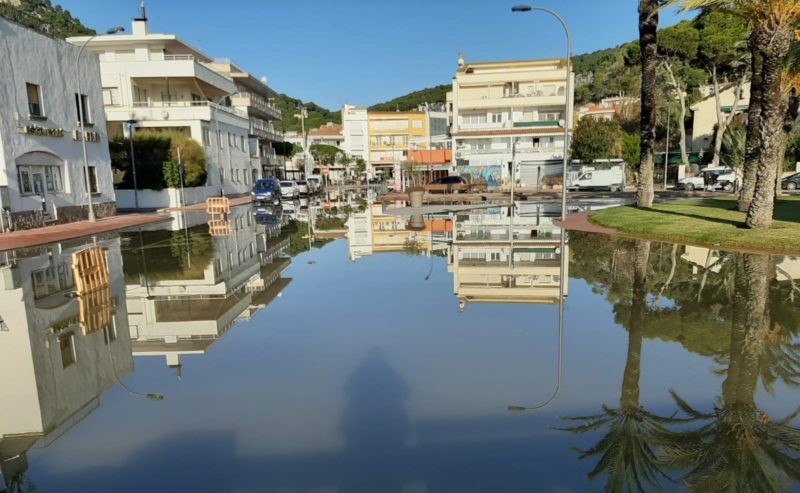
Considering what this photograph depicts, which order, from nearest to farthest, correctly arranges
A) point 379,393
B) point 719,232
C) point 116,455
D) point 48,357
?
1. point 116,455
2. point 379,393
3. point 48,357
4. point 719,232

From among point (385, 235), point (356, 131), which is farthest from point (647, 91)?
point (356, 131)

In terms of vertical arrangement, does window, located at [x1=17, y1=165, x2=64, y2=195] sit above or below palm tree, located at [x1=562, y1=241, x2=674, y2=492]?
above

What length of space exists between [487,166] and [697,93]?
2680cm

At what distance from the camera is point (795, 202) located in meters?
24.5

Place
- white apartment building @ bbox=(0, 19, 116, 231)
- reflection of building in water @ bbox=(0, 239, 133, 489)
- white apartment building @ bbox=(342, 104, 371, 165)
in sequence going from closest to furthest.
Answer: reflection of building in water @ bbox=(0, 239, 133, 489) < white apartment building @ bbox=(0, 19, 116, 231) < white apartment building @ bbox=(342, 104, 371, 165)

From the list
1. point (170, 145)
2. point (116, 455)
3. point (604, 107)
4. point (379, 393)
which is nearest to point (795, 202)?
point (379, 393)

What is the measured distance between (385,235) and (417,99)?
111905mm

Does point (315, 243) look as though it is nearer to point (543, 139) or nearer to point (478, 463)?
point (478, 463)

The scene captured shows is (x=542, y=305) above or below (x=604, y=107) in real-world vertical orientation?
below

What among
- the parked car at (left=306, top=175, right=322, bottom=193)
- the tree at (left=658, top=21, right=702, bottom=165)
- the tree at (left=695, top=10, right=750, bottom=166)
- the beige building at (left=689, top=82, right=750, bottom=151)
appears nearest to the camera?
the tree at (left=695, top=10, right=750, bottom=166)

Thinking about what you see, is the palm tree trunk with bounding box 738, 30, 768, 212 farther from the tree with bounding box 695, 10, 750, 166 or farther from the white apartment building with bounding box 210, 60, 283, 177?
the white apartment building with bounding box 210, 60, 283, 177

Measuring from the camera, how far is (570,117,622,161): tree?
47.5 metres

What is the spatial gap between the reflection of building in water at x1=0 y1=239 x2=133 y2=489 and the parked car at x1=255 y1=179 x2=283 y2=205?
1291 inches

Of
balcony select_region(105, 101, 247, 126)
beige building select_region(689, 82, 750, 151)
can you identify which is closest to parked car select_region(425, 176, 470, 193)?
balcony select_region(105, 101, 247, 126)
